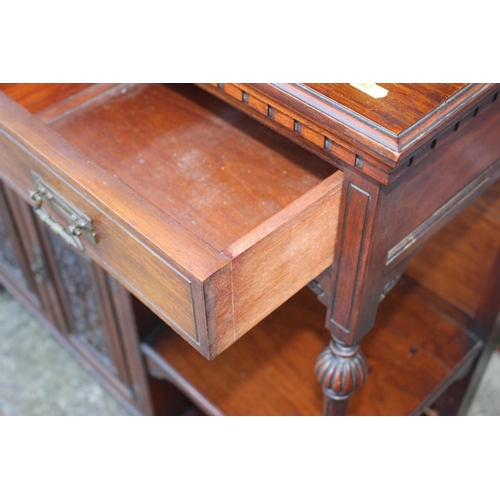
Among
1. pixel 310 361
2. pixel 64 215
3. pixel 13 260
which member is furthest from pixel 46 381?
pixel 64 215

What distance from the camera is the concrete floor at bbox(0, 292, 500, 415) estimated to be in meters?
1.14

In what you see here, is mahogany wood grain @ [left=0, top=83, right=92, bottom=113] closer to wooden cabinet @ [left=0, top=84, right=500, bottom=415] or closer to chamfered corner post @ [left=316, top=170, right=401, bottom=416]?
wooden cabinet @ [left=0, top=84, right=500, bottom=415]

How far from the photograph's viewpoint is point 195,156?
2.23 ft

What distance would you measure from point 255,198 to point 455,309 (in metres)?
0.44

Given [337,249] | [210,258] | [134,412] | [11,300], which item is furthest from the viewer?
[11,300]

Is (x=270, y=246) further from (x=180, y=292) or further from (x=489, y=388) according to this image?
(x=489, y=388)

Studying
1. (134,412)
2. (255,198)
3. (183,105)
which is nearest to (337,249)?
(255,198)

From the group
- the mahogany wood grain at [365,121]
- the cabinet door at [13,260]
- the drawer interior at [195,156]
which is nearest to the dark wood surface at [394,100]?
the mahogany wood grain at [365,121]

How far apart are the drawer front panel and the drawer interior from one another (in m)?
0.06

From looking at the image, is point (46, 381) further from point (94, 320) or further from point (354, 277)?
point (354, 277)

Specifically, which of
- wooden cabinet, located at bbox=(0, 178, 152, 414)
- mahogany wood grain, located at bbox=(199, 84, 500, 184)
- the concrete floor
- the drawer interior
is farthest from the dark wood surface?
the concrete floor

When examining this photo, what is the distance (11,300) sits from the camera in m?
1.30

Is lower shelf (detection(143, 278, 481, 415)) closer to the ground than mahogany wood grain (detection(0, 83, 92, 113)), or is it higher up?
closer to the ground

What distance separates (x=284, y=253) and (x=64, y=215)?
0.20 m
